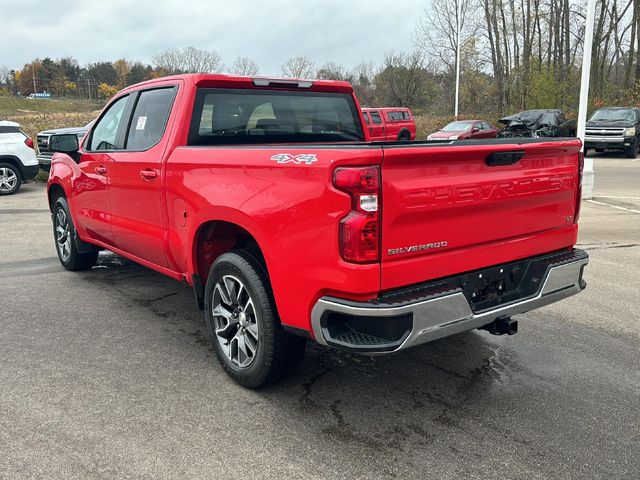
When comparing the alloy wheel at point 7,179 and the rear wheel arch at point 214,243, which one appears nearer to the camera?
the rear wheel arch at point 214,243

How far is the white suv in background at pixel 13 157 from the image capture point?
13141 millimetres

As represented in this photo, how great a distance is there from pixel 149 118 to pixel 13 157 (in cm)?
1049

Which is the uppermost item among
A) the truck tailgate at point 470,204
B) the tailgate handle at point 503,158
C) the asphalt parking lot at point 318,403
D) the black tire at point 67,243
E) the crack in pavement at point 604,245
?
the tailgate handle at point 503,158

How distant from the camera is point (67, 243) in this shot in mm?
6328

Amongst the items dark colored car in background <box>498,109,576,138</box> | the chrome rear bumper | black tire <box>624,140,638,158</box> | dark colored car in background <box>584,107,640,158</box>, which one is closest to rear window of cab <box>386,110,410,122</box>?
dark colored car in background <box>498,109,576,138</box>

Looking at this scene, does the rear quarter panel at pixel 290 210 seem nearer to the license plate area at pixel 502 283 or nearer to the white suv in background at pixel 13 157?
the license plate area at pixel 502 283

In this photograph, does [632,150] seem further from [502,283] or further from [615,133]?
[502,283]

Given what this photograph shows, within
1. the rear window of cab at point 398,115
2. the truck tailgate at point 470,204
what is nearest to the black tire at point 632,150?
the rear window of cab at point 398,115

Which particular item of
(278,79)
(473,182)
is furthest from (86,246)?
(473,182)

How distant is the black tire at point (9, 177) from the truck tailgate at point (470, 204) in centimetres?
1304

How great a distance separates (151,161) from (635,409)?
11.6 feet

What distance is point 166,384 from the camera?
141 inches

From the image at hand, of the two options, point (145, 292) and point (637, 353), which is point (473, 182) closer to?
point (637, 353)

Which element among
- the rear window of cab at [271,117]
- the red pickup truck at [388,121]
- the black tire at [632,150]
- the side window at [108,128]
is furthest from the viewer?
the red pickup truck at [388,121]
